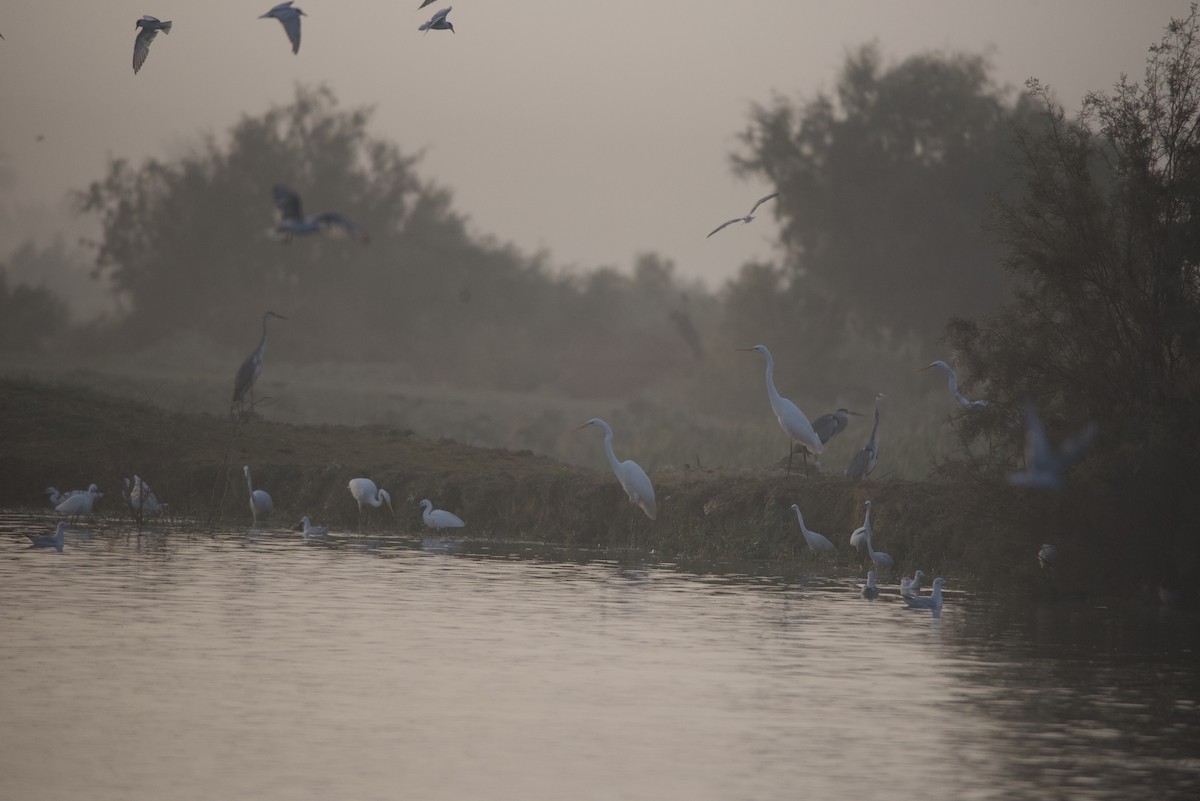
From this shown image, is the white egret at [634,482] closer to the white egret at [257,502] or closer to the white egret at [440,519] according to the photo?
the white egret at [440,519]

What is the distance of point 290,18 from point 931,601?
7580 millimetres

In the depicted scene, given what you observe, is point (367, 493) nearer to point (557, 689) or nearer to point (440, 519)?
point (440, 519)

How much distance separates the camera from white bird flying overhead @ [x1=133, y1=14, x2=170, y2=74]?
1424 centimetres

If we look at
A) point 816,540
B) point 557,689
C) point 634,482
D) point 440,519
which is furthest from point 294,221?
point 440,519

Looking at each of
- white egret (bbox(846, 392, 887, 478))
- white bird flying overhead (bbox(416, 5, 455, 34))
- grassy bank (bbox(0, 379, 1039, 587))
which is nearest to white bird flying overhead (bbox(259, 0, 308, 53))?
white bird flying overhead (bbox(416, 5, 455, 34))

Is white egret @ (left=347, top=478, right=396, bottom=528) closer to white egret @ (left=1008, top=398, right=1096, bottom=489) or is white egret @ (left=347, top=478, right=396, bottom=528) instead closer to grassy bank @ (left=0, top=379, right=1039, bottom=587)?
grassy bank @ (left=0, top=379, right=1039, bottom=587)

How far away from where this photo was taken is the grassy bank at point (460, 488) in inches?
763

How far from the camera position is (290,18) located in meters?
13.0

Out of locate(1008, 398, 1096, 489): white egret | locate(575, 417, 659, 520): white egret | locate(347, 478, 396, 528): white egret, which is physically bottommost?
locate(347, 478, 396, 528): white egret

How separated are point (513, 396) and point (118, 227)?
1974cm

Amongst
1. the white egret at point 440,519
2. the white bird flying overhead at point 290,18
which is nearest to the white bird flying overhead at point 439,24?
the white bird flying overhead at point 290,18

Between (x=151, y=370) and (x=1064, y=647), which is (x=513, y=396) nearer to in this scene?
(x=151, y=370)

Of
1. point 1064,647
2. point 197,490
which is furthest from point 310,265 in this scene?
point 1064,647

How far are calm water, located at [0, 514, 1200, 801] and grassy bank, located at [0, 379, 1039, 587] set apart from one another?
2189 mm
